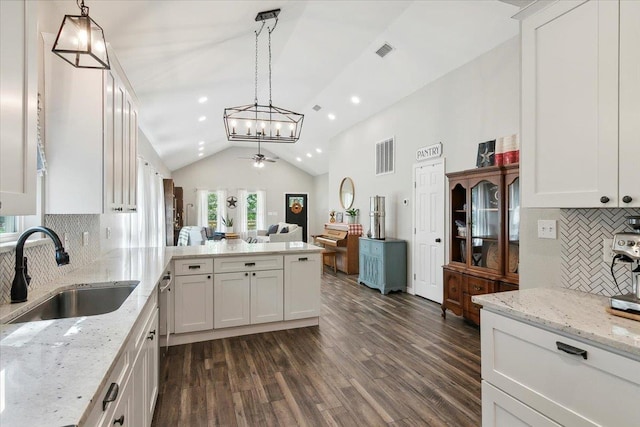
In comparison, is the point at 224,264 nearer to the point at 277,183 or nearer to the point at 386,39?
the point at 386,39

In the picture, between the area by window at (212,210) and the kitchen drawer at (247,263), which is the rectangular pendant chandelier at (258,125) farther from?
the area by window at (212,210)

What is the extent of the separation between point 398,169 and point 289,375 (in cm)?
402

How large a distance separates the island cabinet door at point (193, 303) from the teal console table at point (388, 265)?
9.61 ft

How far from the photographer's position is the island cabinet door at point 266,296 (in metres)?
3.49

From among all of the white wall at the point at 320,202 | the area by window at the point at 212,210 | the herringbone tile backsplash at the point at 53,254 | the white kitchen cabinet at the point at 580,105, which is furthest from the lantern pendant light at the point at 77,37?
the area by window at the point at 212,210

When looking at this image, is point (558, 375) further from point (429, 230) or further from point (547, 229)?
point (429, 230)

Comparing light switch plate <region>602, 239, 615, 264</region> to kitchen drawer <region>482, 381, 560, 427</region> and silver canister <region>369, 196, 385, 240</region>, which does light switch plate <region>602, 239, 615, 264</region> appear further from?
silver canister <region>369, 196, 385, 240</region>

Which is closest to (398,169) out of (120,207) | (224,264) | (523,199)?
(224,264)

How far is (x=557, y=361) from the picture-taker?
1.27m

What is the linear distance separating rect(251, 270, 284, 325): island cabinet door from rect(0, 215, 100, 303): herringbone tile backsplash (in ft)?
4.85

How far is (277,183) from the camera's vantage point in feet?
39.3

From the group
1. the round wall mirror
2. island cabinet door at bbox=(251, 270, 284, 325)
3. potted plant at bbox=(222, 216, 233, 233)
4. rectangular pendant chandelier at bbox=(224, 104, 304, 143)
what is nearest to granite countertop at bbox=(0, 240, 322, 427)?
island cabinet door at bbox=(251, 270, 284, 325)

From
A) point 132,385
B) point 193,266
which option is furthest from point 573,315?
point 193,266

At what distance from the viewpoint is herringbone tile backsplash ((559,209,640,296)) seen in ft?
5.08
